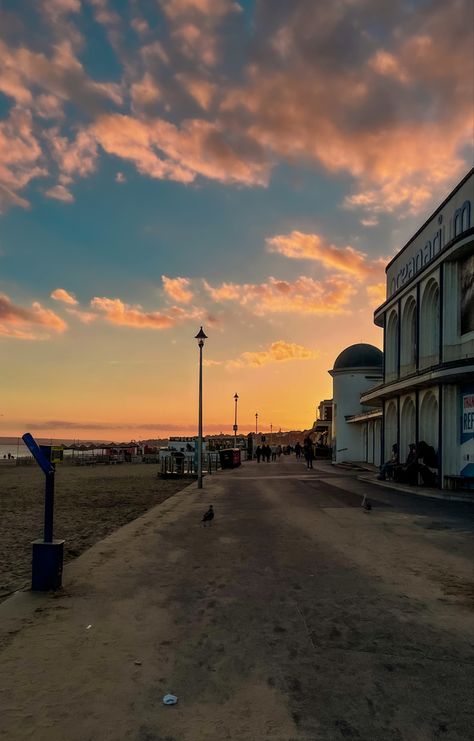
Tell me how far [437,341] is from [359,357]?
2136 centimetres

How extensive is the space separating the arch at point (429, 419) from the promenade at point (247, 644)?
12.6 metres

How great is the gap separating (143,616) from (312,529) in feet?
21.2

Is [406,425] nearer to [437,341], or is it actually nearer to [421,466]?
[421,466]

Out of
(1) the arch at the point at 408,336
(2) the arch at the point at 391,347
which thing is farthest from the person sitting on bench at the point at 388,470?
(2) the arch at the point at 391,347

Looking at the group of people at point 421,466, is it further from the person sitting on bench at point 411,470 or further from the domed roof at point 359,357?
the domed roof at point 359,357

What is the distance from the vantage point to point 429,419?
22.7 meters

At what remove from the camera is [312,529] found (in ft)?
38.9

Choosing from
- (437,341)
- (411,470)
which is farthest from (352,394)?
(411,470)

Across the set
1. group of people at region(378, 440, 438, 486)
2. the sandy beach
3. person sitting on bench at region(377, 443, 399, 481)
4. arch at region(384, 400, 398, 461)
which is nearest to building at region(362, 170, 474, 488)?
arch at region(384, 400, 398, 461)

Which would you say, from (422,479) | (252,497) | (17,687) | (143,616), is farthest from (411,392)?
(17,687)

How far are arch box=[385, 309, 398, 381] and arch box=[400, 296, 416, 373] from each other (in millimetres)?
1137

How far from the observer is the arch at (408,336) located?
25594mm

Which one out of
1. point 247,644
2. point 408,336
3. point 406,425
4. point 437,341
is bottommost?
point 247,644

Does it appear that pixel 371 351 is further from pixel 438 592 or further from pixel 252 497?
pixel 438 592
